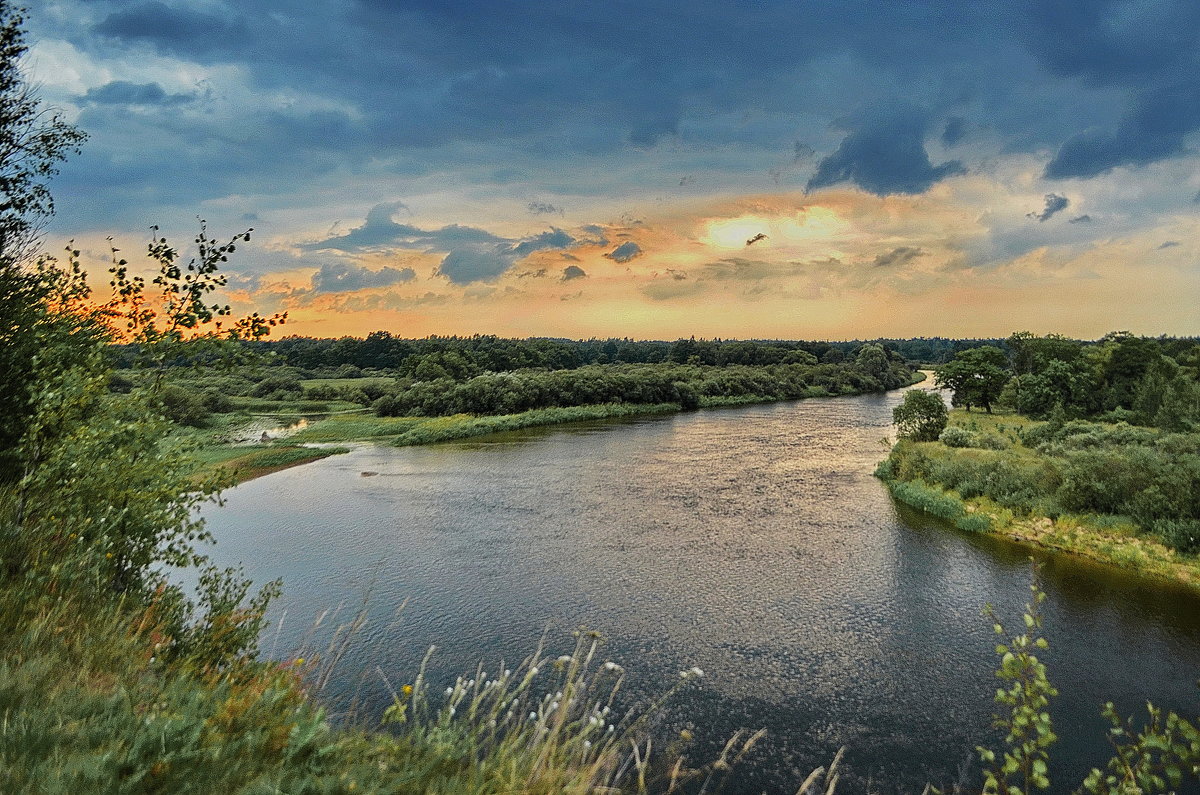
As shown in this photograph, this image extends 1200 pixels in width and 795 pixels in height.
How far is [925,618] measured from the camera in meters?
16.7

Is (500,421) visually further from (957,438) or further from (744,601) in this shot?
(744,601)

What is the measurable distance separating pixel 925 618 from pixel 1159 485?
38.2ft

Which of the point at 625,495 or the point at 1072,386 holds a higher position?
the point at 1072,386

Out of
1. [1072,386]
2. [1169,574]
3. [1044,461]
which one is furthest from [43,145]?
[1072,386]

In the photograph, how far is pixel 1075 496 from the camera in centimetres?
2308

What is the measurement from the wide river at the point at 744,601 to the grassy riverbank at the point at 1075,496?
45.6 inches

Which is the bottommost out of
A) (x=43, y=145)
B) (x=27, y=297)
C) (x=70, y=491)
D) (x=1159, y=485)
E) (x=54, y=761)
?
(x=1159, y=485)

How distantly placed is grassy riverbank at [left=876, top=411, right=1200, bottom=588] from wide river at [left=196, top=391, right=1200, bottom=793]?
1.16 meters

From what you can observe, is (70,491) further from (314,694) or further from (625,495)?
(625,495)

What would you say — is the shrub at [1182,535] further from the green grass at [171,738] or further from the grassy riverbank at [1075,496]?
the green grass at [171,738]

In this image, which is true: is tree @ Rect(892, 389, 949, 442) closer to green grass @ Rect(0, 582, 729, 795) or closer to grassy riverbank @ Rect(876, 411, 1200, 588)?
grassy riverbank @ Rect(876, 411, 1200, 588)

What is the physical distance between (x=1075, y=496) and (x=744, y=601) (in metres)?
14.8

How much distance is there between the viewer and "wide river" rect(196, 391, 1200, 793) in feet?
39.1

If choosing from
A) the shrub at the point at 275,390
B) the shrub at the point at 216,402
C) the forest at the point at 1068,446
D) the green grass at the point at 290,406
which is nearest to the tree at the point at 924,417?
the forest at the point at 1068,446
